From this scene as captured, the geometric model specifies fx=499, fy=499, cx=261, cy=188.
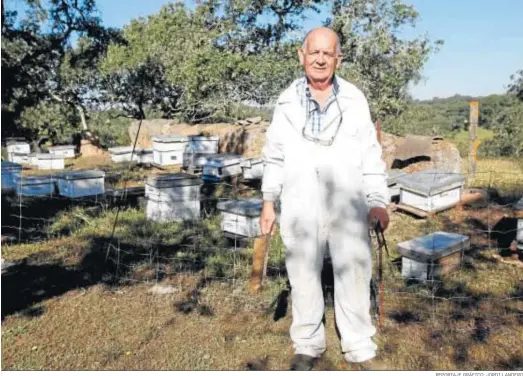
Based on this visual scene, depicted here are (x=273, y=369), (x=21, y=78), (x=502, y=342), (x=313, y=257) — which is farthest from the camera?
(x=21, y=78)

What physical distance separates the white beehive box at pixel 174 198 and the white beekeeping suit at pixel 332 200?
4147 mm

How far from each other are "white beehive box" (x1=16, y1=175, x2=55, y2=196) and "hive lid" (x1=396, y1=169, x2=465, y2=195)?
19.6 feet

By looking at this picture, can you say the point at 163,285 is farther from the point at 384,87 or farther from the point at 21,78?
the point at 384,87

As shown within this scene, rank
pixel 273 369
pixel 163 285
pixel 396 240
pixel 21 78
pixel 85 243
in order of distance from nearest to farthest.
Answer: pixel 273 369
pixel 163 285
pixel 85 243
pixel 396 240
pixel 21 78

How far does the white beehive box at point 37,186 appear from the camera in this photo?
8.80m

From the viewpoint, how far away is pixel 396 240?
652cm

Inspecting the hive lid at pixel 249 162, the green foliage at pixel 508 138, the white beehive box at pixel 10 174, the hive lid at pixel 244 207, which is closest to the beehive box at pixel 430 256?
the hive lid at pixel 244 207

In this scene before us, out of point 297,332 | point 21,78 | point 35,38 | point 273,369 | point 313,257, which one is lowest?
point 273,369

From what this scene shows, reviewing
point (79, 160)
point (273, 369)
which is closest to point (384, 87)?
point (79, 160)

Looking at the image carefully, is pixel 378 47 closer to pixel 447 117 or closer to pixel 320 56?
pixel 320 56

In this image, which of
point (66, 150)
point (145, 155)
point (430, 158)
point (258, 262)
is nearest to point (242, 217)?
point (258, 262)

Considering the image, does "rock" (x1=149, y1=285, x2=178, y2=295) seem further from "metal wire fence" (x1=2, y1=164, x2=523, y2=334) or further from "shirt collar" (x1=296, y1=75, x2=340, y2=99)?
"shirt collar" (x1=296, y1=75, x2=340, y2=99)

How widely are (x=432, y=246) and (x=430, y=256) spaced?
0.22 m

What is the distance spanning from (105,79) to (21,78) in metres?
15.8
